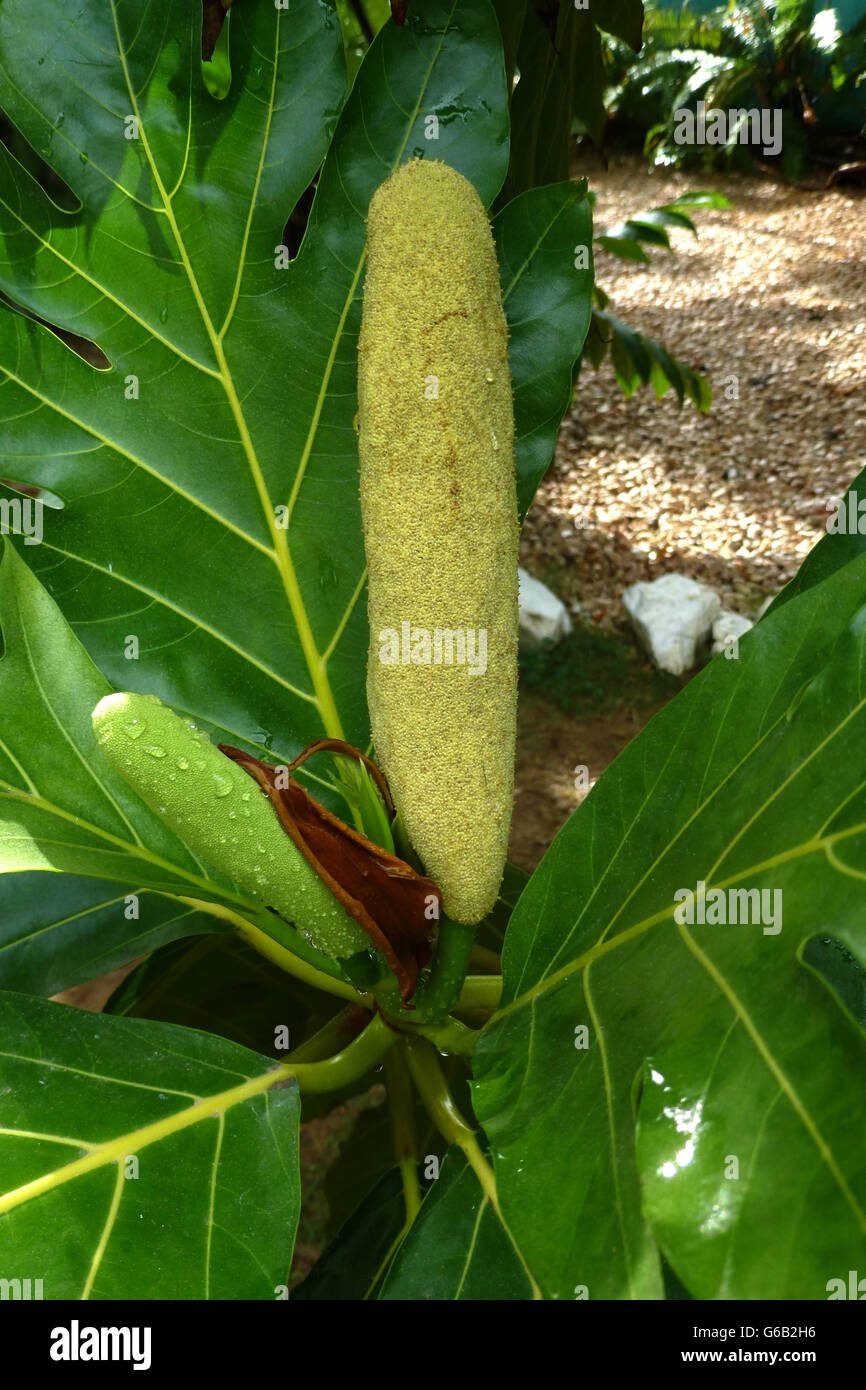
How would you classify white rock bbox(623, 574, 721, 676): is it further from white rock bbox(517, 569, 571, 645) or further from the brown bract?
the brown bract

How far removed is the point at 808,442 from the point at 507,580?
12.2ft

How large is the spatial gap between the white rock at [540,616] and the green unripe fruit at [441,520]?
244cm

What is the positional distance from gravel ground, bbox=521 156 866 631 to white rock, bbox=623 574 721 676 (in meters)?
0.15

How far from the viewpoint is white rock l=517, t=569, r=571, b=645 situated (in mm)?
3119

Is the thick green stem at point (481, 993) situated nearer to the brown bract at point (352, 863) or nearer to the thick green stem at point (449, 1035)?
the thick green stem at point (449, 1035)

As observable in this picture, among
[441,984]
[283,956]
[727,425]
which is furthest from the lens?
[727,425]

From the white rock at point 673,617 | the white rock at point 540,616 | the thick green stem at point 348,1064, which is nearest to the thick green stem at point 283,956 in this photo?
the thick green stem at point 348,1064

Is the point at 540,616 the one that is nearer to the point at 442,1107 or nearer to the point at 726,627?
the point at 726,627

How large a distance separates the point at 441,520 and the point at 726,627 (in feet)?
8.87

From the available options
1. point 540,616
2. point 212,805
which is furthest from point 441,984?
point 540,616

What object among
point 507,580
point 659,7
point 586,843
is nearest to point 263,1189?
point 586,843

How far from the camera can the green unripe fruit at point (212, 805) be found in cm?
57

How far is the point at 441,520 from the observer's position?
23.0 inches

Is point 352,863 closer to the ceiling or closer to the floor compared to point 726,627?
closer to the floor
